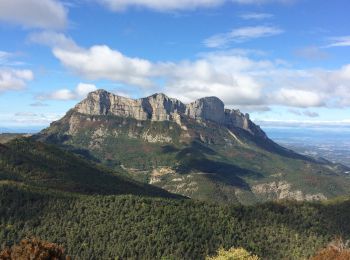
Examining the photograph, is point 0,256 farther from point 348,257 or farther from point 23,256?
point 348,257

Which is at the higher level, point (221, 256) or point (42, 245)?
point (42, 245)

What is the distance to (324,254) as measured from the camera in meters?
93.9

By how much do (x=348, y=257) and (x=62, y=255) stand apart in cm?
5519

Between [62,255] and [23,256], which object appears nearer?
[23,256]

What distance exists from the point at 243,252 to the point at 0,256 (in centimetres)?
6154

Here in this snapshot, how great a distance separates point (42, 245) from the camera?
81.4 meters

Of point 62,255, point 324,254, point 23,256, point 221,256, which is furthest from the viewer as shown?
point 221,256

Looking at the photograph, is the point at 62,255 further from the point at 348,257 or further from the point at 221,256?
the point at 348,257

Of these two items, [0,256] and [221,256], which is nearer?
[0,256]

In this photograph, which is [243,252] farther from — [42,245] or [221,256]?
→ [42,245]

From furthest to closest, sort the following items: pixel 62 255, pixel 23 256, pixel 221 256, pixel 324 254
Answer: pixel 221 256 → pixel 324 254 → pixel 62 255 → pixel 23 256

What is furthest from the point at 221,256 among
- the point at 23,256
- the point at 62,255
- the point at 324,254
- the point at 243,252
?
the point at 23,256

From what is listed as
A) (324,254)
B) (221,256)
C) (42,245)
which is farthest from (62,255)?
(324,254)

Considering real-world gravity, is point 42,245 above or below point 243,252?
above
